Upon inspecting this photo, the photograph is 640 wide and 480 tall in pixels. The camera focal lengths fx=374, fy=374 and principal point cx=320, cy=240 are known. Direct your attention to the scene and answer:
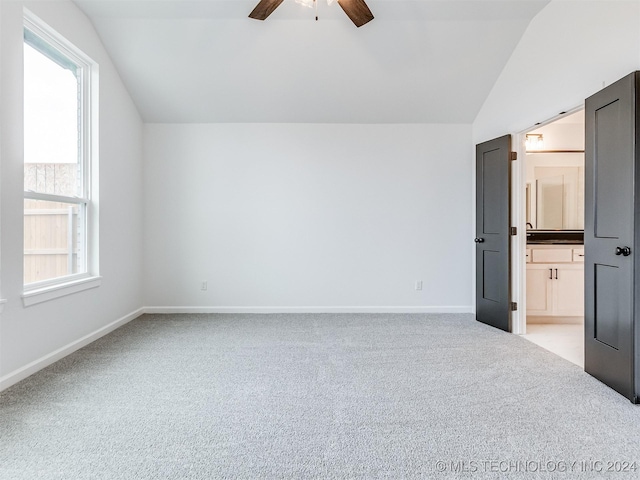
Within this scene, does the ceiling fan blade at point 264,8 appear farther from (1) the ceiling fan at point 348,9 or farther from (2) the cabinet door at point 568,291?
(2) the cabinet door at point 568,291

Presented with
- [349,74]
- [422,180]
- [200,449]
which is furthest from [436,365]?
[349,74]

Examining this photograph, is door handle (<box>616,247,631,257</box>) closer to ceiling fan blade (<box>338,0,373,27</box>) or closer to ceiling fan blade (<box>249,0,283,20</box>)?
ceiling fan blade (<box>338,0,373,27</box>)

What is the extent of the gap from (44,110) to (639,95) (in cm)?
431

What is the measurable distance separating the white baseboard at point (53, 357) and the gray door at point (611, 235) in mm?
4072

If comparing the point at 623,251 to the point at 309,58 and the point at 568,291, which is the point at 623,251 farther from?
the point at 309,58

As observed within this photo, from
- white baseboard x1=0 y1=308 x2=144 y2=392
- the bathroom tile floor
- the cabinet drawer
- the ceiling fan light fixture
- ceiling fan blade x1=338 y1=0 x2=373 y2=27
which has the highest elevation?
ceiling fan blade x1=338 y1=0 x2=373 y2=27

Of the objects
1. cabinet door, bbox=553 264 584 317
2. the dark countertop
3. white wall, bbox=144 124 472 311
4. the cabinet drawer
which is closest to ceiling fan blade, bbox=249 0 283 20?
white wall, bbox=144 124 472 311

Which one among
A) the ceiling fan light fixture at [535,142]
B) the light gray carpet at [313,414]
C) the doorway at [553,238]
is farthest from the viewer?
the ceiling fan light fixture at [535,142]

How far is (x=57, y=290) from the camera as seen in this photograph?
120 inches

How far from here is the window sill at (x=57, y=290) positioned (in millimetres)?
2750

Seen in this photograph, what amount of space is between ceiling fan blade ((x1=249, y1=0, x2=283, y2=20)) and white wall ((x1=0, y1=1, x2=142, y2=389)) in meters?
1.64

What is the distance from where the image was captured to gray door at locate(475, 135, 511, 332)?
3.99 metres

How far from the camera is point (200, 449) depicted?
5.99ft

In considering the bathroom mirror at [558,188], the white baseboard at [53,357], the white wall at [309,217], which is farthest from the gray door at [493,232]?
the white baseboard at [53,357]
